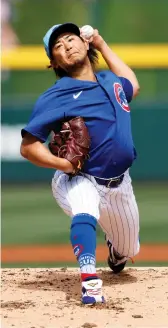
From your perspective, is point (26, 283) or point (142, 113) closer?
point (26, 283)

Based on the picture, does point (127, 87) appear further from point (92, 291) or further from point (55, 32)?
point (92, 291)

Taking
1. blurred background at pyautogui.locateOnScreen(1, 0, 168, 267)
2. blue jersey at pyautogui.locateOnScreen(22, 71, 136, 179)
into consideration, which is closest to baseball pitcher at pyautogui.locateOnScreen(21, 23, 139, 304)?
blue jersey at pyautogui.locateOnScreen(22, 71, 136, 179)

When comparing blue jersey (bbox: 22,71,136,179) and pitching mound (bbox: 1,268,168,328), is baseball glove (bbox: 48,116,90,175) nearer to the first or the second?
blue jersey (bbox: 22,71,136,179)

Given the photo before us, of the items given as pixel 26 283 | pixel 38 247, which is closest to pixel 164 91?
pixel 38 247

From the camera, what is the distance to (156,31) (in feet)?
41.4

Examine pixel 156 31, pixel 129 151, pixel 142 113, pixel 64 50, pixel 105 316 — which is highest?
pixel 156 31

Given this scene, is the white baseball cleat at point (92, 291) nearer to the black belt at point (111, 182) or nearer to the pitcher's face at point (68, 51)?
the black belt at point (111, 182)

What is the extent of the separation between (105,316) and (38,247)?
12.2 feet

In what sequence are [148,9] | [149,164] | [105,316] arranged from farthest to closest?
[148,9] < [149,164] < [105,316]

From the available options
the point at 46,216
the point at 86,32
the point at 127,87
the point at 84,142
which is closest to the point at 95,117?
the point at 84,142

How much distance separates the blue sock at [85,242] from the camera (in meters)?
4.55

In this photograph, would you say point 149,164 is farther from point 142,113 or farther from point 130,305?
point 130,305

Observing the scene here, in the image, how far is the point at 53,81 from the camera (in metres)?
11.6

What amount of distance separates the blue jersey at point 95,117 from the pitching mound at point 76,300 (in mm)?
671
